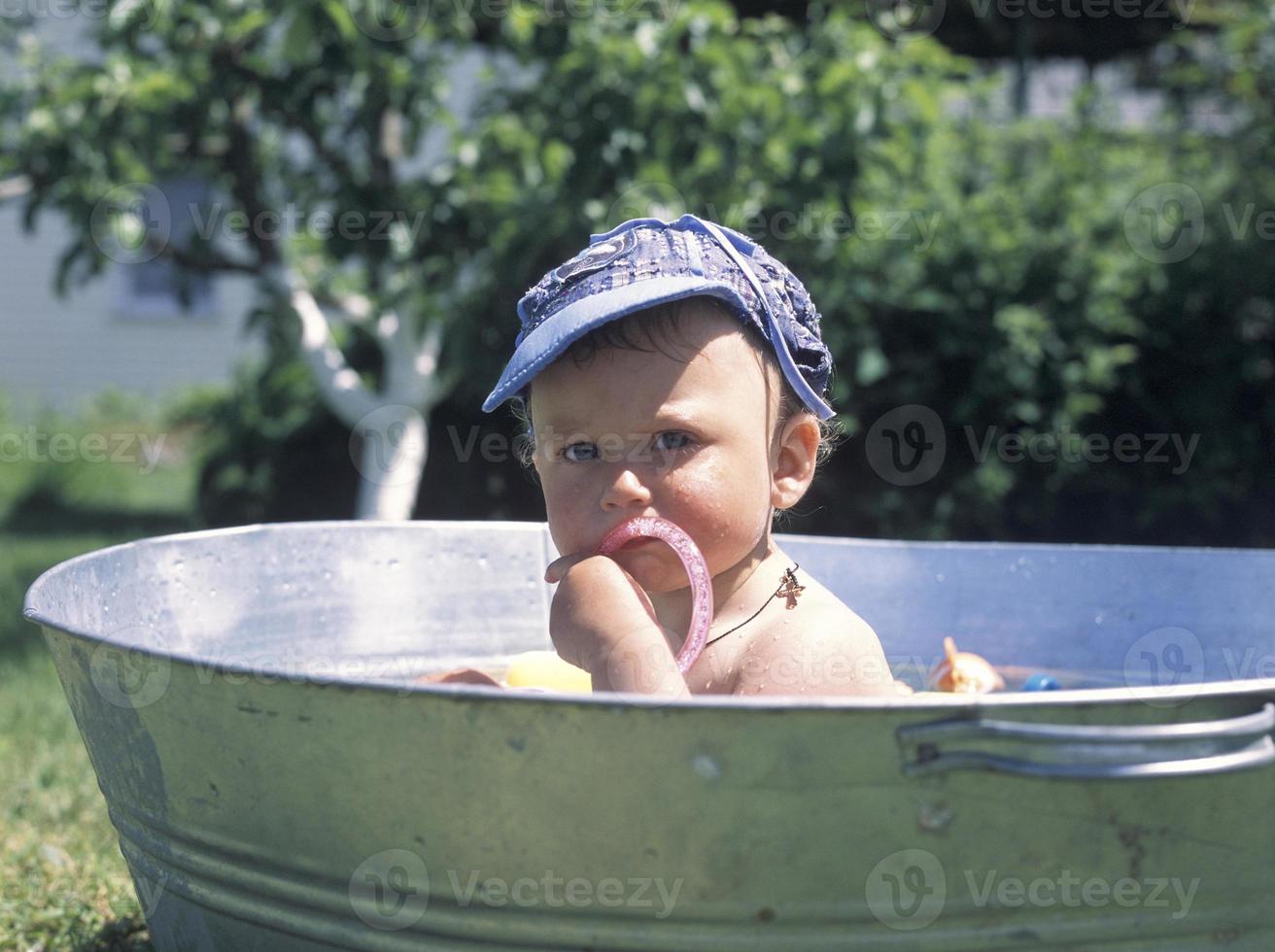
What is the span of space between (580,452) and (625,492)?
11cm

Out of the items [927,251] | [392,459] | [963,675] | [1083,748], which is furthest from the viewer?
[927,251]

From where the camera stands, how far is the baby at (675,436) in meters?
1.62

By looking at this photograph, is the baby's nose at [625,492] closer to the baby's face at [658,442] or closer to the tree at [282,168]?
the baby's face at [658,442]

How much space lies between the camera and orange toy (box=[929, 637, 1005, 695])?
6.91 feet

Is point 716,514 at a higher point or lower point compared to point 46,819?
higher

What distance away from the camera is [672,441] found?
5.42 ft

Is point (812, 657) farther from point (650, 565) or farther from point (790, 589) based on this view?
point (650, 565)

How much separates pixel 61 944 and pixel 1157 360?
4.31 meters

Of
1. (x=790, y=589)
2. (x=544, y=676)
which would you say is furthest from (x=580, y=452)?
(x=544, y=676)

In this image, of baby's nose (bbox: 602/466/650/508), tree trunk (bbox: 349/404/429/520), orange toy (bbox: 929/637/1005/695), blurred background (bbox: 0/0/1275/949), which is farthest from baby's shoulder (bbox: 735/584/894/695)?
tree trunk (bbox: 349/404/429/520)

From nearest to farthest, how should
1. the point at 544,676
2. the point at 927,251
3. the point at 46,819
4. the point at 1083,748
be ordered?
1. the point at 1083,748
2. the point at 544,676
3. the point at 46,819
4. the point at 927,251

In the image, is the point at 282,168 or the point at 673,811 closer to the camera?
the point at 673,811

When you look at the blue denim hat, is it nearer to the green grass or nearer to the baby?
the baby

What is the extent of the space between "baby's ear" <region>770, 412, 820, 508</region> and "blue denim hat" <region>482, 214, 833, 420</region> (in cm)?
3
